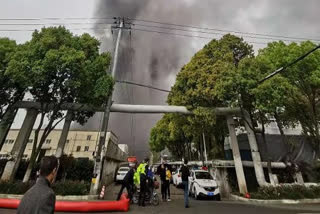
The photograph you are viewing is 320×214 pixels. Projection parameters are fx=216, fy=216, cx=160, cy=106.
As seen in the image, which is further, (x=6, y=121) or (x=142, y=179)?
(x=6, y=121)

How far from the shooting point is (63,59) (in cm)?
1220

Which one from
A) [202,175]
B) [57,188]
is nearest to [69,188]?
[57,188]

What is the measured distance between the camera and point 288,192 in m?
13.0

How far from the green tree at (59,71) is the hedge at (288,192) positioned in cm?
1158

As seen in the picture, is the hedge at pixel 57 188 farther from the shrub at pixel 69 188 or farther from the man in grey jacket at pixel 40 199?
the man in grey jacket at pixel 40 199

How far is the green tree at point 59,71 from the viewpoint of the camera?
1220cm

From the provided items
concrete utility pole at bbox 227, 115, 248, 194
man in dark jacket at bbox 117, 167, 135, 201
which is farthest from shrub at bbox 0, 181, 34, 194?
concrete utility pole at bbox 227, 115, 248, 194

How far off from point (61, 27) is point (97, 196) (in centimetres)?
1098

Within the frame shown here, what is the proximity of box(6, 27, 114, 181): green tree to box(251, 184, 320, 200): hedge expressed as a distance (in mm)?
11583

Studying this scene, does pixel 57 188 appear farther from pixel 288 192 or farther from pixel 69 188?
pixel 288 192

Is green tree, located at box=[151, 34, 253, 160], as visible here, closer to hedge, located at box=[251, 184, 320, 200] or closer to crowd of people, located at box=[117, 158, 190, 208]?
hedge, located at box=[251, 184, 320, 200]

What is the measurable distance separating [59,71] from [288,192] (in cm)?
1539

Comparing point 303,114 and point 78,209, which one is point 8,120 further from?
point 303,114

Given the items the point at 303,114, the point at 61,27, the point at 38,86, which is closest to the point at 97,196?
the point at 38,86
